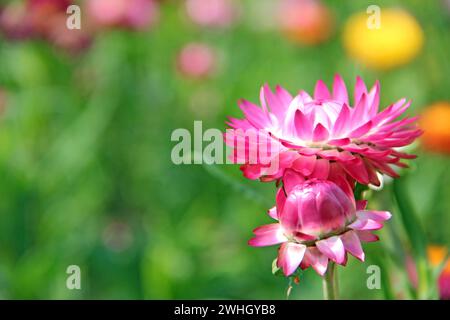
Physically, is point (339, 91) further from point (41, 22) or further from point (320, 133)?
point (41, 22)

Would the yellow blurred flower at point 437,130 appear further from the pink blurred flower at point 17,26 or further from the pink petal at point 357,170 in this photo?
the pink petal at point 357,170

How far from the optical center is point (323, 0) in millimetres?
3242

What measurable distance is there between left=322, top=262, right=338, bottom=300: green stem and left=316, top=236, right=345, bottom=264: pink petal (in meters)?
0.06

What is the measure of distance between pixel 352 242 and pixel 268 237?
95 mm

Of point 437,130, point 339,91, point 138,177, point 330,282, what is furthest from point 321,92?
point 138,177

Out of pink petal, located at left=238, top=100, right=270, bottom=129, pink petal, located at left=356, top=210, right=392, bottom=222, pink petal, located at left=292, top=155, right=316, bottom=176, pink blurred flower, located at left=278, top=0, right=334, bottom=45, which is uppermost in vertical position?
pink blurred flower, located at left=278, top=0, right=334, bottom=45

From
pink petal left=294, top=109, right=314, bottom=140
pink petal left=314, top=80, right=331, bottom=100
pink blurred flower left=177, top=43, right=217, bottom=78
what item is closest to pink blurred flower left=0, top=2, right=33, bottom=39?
pink blurred flower left=177, top=43, right=217, bottom=78

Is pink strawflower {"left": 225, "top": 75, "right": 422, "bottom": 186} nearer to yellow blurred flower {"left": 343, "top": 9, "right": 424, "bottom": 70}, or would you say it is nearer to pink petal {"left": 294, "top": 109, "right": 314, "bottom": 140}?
pink petal {"left": 294, "top": 109, "right": 314, "bottom": 140}

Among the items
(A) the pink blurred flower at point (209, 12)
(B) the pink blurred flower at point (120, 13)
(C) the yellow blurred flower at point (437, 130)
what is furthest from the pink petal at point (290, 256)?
(A) the pink blurred flower at point (209, 12)

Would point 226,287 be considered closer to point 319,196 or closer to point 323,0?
point 319,196

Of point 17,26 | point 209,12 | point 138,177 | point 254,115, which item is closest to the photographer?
point 254,115

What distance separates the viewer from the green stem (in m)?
0.91

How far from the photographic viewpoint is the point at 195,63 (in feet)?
7.95

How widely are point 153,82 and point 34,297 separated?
1.01m
